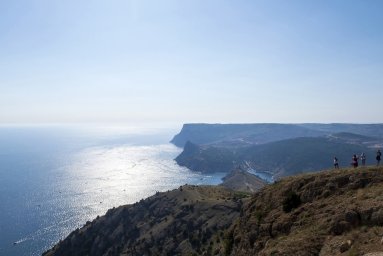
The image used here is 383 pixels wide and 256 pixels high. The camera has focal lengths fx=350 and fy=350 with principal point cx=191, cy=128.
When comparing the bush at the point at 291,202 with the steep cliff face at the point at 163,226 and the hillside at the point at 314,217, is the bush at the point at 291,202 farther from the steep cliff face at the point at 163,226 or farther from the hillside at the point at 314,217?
the steep cliff face at the point at 163,226

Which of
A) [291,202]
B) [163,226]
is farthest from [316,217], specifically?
[163,226]

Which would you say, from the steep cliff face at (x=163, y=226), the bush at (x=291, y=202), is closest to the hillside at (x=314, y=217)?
the bush at (x=291, y=202)

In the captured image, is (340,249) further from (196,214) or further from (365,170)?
(196,214)

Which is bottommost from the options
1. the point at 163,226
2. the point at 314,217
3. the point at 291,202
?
the point at 163,226

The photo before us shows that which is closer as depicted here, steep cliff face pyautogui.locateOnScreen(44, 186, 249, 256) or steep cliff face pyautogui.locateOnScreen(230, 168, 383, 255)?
steep cliff face pyautogui.locateOnScreen(230, 168, 383, 255)

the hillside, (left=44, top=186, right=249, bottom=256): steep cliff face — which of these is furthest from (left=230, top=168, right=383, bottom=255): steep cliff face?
(left=44, top=186, right=249, bottom=256): steep cliff face

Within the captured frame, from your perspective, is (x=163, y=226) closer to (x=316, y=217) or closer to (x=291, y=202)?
(x=291, y=202)

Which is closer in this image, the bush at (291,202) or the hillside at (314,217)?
the hillside at (314,217)

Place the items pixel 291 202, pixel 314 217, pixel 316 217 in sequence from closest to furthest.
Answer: pixel 316 217, pixel 314 217, pixel 291 202

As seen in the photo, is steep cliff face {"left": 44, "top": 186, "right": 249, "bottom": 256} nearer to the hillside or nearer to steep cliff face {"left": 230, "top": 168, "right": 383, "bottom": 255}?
the hillside

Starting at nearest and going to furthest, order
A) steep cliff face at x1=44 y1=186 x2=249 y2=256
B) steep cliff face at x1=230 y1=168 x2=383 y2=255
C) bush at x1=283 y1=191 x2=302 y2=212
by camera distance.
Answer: steep cliff face at x1=230 y1=168 x2=383 y2=255, bush at x1=283 y1=191 x2=302 y2=212, steep cliff face at x1=44 y1=186 x2=249 y2=256


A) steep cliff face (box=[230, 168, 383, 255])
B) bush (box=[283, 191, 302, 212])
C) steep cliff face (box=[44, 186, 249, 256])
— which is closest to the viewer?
steep cliff face (box=[230, 168, 383, 255])
